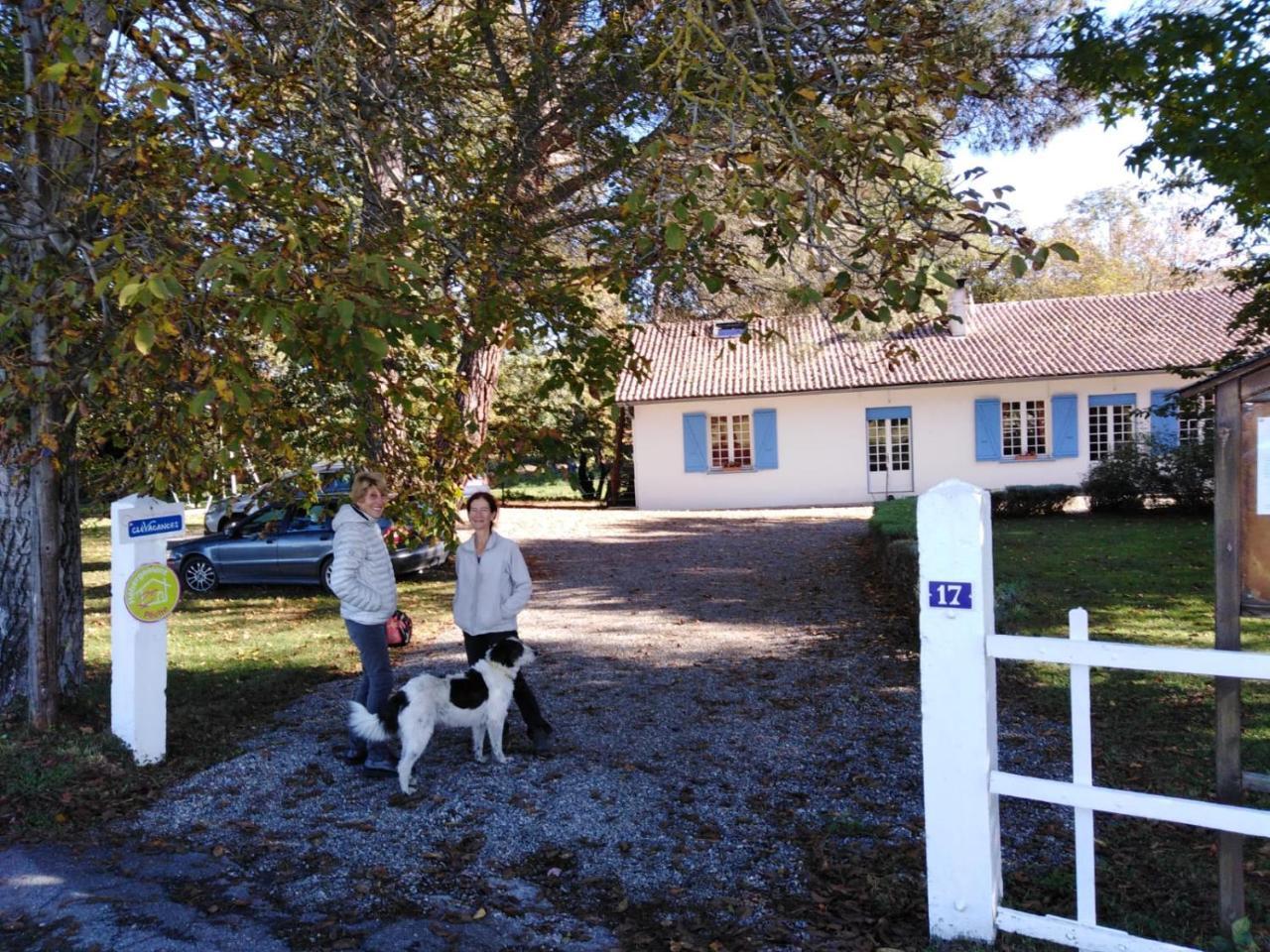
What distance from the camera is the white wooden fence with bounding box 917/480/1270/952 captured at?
3725 mm

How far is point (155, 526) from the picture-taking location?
6363mm

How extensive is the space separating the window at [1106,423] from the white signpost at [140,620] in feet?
79.1

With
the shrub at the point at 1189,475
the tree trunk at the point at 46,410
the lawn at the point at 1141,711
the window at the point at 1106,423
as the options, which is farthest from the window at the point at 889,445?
the tree trunk at the point at 46,410

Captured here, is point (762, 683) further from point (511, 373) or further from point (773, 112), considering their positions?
point (511, 373)

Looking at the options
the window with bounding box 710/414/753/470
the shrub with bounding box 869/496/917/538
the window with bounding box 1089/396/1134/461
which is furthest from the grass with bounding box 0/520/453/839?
the window with bounding box 1089/396/1134/461

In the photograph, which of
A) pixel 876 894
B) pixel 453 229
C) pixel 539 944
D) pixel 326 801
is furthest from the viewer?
pixel 453 229

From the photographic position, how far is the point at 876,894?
4.52 meters

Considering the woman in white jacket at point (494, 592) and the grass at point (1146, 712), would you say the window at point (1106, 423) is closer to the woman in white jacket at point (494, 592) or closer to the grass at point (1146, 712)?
the grass at point (1146, 712)

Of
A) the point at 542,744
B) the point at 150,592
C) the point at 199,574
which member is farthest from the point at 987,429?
the point at 150,592

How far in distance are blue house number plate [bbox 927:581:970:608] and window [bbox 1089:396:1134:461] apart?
24133 millimetres

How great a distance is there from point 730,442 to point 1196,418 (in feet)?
36.1

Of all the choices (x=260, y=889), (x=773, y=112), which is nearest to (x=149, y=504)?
(x=260, y=889)

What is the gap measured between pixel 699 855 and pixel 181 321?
3893 millimetres

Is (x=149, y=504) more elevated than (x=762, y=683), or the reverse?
(x=149, y=504)
